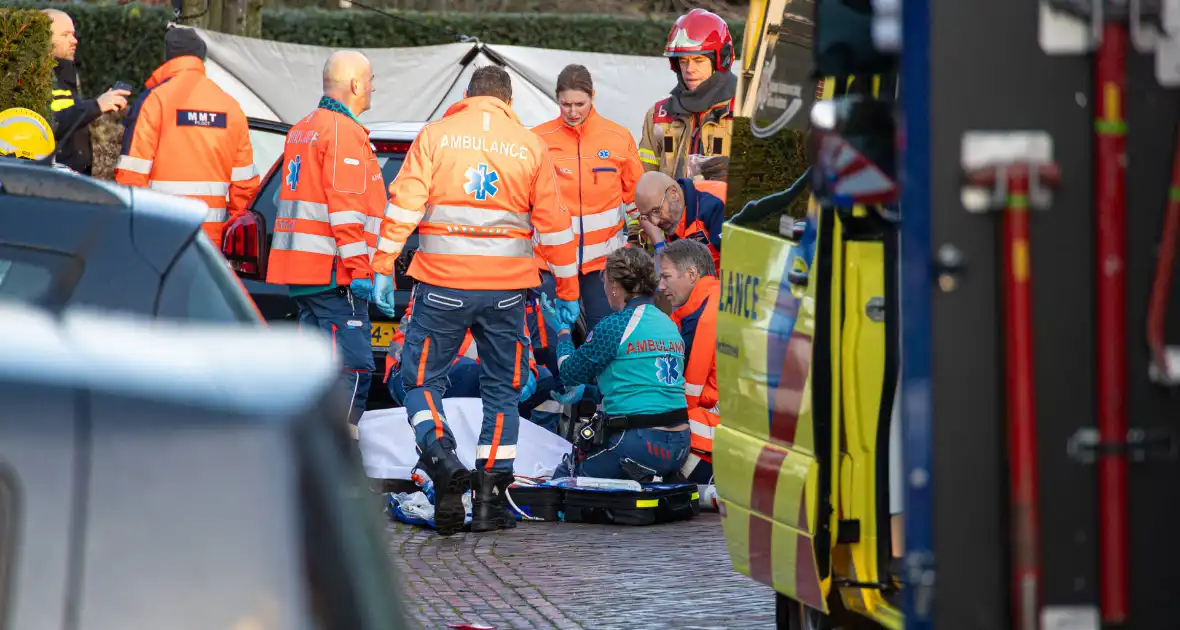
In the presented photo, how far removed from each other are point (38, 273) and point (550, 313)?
7105 mm

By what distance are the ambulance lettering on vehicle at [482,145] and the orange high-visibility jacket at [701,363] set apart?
4.60ft

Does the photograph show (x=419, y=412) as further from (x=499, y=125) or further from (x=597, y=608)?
(x=597, y=608)

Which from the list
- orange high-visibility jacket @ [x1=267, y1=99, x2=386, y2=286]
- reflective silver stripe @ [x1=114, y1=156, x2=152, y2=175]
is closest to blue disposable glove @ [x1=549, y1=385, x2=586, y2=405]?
orange high-visibility jacket @ [x1=267, y1=99, x2=386, y2=286]

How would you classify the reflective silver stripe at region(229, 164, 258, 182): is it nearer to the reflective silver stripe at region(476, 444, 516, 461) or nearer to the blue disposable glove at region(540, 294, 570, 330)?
the blue disposable glove at region(540, 294, 570, 330)

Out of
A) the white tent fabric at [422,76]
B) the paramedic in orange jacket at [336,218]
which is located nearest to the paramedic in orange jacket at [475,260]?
the paramedic in orange jacket at [336,218]

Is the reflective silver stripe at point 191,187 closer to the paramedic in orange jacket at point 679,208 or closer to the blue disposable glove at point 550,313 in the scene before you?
the blue disposable glove at point 550,313

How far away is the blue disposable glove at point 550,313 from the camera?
9307mm

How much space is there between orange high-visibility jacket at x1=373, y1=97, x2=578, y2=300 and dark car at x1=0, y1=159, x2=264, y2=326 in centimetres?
516

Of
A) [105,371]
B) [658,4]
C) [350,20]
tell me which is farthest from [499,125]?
[658,4]

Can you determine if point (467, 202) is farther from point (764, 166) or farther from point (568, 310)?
point (764, 166)

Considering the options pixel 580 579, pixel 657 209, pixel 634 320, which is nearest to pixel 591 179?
pixel 657 209

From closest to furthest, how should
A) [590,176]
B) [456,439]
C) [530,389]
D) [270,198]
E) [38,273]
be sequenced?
1. [38,273]
2. [456,439]
3. [530,389]
4. [270,198]
5. [590,176]

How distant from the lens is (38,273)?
2.78 m

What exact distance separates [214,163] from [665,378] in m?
3.26
